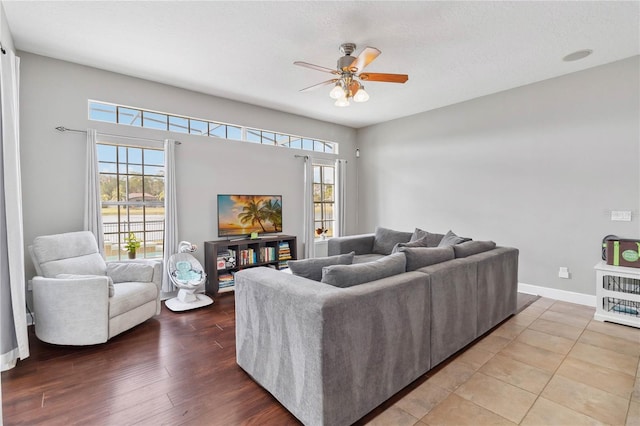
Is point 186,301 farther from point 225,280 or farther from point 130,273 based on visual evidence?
point 130,273

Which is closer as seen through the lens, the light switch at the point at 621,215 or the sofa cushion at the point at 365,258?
the light switch at the point at 621,215

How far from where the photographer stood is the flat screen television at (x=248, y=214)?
4.68 meters

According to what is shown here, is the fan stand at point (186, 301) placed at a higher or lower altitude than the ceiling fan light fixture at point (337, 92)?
lower

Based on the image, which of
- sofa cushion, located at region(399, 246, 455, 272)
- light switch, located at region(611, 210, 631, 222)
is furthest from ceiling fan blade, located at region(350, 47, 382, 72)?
light switch, located at region(611, 210, 631, 222)

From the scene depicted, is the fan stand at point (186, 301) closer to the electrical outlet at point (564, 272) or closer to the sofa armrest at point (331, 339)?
the sofa armrest at point (331, 339)

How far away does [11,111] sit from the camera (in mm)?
2469

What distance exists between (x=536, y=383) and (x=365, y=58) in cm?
283

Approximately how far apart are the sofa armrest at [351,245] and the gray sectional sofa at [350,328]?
85.5 inches

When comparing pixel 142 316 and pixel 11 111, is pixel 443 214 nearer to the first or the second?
pixel 142 316

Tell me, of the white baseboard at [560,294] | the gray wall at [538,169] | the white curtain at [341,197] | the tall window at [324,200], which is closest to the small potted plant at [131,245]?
the tall window at [324,200]

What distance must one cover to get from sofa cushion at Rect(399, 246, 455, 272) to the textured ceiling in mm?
1996

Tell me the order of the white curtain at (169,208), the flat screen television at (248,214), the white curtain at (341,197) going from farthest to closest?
the white curtain at (341,197) < the flat screen television at (248,214) < the white curtain at (169,208)

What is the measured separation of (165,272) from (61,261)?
1207mm

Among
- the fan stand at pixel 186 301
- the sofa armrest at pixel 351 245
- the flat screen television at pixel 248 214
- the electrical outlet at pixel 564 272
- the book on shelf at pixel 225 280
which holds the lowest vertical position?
the fan stand at pixel 186 301
